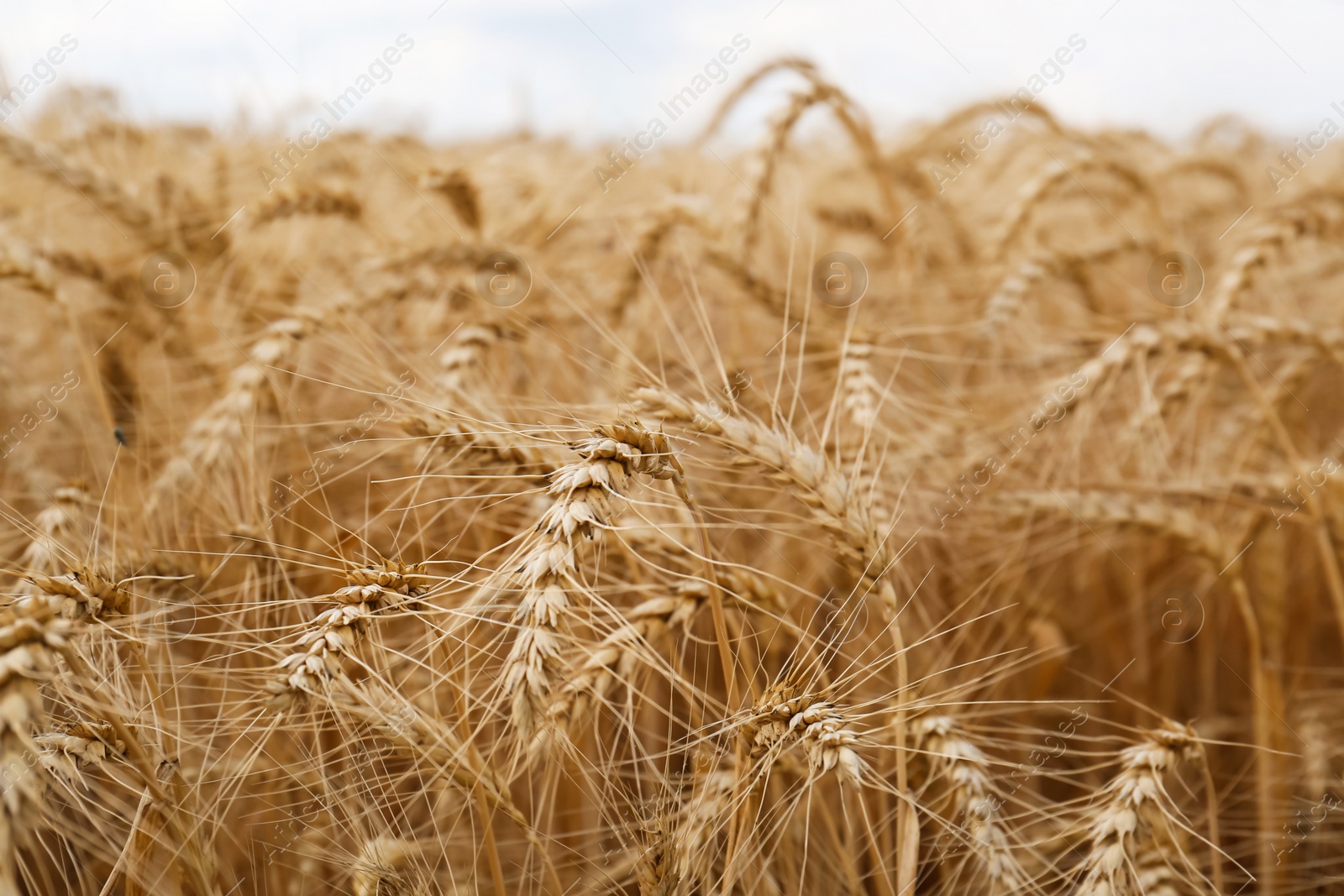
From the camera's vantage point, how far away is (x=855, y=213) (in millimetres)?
2848

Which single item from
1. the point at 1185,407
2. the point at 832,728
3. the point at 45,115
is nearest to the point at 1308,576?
the point at 1185,407

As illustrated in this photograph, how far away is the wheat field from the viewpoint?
0.87 m

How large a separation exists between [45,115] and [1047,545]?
12.8 ft

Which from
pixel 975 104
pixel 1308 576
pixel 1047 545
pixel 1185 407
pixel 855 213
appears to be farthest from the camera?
pixel 855 213

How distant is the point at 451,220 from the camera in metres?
2.06

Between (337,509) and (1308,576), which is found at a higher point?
(1308,576)

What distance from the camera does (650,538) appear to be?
1.11 m

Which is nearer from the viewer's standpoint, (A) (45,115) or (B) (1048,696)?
(B) (1048,696)

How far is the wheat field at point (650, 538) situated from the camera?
870 mm

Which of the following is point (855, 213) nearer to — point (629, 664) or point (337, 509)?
point (337, 509)

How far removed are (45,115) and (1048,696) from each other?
4.05 m

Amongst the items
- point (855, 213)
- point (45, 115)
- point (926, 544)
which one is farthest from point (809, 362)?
point (45, 115)

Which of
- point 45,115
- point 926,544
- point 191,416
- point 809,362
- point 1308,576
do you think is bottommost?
point 45,115

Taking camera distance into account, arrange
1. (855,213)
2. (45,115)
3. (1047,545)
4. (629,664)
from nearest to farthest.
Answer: (629,664) < (1047,545) < (855,213) < (45,115)
